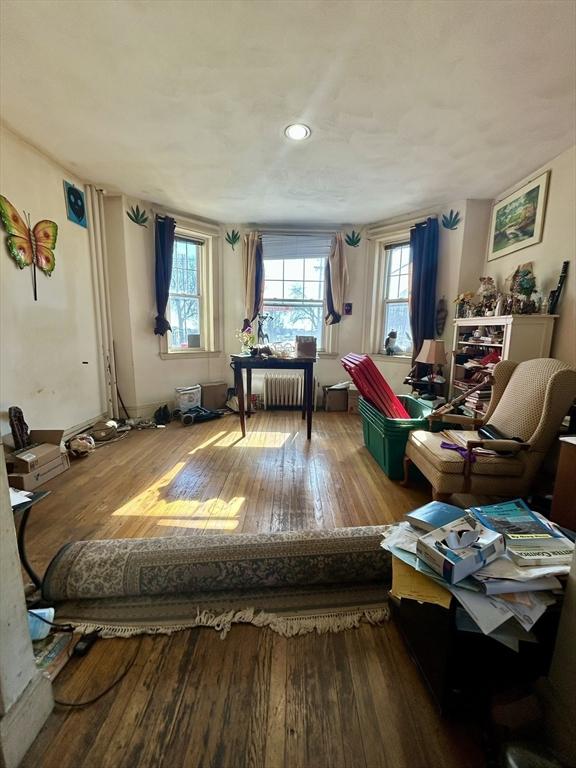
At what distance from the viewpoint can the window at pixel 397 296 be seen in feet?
13.7

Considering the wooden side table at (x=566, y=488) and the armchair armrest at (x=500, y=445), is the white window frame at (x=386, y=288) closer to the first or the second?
the armchair armrest at (x=500, y=445)

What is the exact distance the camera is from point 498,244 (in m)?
3.21

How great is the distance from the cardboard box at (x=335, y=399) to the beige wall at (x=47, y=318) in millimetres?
2953

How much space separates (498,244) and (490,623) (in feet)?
12.0

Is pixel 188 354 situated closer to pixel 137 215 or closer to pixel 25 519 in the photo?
pixel 137 215

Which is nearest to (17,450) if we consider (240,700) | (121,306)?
(121,306)

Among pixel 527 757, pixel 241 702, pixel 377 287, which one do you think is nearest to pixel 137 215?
pixel 377 287

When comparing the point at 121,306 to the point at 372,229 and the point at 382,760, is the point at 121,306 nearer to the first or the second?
the point at 372,229

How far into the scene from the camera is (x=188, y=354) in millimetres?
4305

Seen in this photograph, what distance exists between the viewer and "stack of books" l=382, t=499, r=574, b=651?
81 cm

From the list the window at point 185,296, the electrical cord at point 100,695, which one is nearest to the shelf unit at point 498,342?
the electrical cord at point 100,695

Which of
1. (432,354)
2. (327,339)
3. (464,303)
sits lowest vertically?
(432,354)

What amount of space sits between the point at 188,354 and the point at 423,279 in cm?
332

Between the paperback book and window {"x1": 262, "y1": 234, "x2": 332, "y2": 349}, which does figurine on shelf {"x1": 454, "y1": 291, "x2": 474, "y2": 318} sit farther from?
the paperback book
